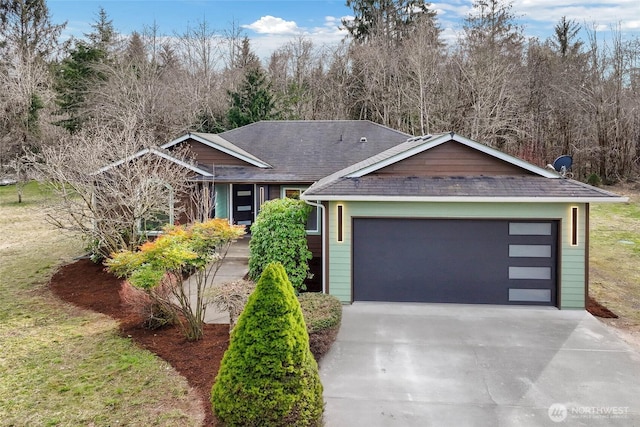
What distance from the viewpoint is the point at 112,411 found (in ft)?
18.2

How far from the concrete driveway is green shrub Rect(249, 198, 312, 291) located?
1.73 meters

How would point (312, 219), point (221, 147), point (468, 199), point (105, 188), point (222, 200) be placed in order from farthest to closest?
point (222, 200), point (221, 147), point (312, 219), point (105, 188), point (468, 199)

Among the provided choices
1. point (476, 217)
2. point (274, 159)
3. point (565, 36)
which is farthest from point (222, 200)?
point (565, 36)

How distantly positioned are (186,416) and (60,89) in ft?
109

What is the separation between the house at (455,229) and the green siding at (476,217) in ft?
0.07

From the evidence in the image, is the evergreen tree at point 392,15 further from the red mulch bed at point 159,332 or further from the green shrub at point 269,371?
the green shrub at point 269,371

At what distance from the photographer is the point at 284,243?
406 inches

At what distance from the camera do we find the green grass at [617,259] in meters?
10.5

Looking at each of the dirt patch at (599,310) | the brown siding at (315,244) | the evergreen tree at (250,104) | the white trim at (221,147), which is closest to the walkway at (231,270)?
the brown siding at (315,244)

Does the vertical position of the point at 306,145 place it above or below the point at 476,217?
above

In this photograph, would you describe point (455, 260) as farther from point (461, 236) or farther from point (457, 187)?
point (457, 187)

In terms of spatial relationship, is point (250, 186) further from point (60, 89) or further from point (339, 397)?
point (60, 89)

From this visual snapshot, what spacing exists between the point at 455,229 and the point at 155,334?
6413 mm

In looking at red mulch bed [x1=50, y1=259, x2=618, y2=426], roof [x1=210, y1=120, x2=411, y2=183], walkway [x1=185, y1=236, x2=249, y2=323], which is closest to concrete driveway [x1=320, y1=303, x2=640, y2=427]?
red mulch bed [x1=50, y1=259, x2=618, y2=426]
